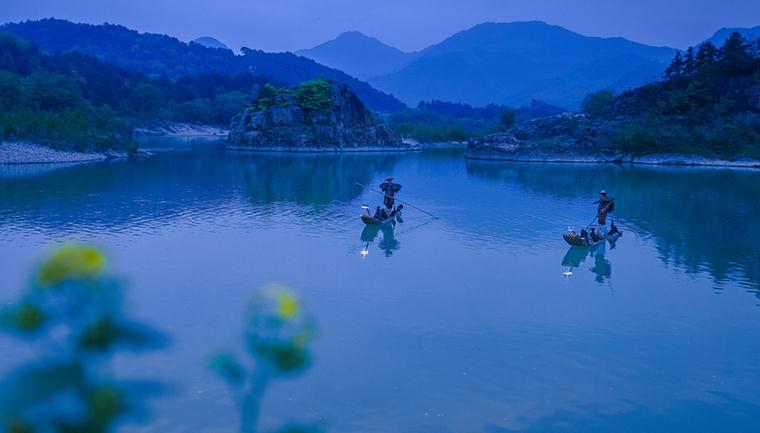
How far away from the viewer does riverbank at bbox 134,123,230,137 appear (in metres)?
113

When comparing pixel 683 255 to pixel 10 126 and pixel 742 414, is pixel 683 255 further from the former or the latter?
pixel 10 126

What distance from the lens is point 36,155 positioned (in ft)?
164

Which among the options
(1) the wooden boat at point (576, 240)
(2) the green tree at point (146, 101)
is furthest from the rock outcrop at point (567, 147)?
(2) the green tree at point (146, 101)

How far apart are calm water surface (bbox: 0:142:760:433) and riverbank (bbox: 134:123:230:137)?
272 ft

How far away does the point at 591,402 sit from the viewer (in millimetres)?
9945

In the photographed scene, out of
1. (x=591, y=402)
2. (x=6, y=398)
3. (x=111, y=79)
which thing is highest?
(x=111, y=79)

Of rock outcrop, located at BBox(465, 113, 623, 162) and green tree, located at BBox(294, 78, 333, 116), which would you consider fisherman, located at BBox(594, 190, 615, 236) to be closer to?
rock outcrop, located at BBox(465, 113, 623, 162)

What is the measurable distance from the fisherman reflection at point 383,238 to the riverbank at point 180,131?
94.0 meters

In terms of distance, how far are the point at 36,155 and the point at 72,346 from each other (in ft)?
179

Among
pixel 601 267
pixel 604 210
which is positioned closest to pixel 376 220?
pixel 604 210

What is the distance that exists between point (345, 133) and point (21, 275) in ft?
231

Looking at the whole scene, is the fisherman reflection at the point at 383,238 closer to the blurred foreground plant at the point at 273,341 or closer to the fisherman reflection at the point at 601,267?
the fisherman reflection at the point at 601,267

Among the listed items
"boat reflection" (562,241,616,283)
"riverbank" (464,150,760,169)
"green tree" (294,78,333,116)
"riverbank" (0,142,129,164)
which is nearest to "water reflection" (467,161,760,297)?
"boat reflection" (562,241,616,283)

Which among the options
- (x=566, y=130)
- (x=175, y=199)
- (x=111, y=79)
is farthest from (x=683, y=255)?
(x=111, y=79)
